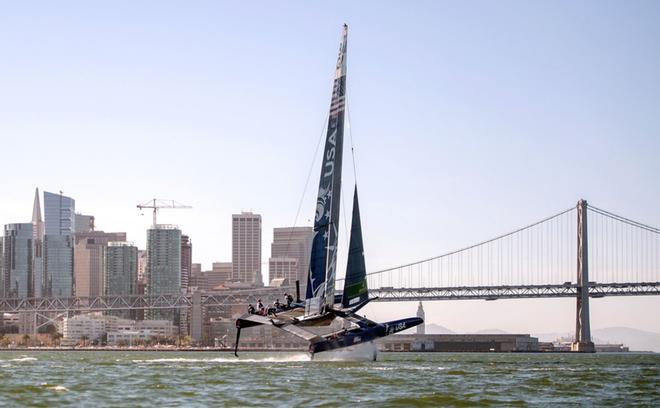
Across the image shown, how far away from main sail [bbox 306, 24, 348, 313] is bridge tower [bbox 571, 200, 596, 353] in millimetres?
72597

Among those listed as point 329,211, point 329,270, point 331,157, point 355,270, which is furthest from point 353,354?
point 331,157

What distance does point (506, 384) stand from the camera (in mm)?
42781

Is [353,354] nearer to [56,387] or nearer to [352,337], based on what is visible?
[352,337]

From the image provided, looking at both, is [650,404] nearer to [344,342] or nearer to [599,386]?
[599,386]

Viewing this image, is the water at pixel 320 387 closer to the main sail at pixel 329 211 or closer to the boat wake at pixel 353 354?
the main sail at pixel 329 211

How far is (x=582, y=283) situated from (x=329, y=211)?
73881 mm

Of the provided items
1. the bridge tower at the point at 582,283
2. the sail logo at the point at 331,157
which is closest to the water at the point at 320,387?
the sail logo at the point at 331,157

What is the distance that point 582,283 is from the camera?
13050 centimetres

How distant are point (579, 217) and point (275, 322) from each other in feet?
254

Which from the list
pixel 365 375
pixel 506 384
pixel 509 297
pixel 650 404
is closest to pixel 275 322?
pixel 365 375

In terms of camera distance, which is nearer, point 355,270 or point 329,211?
point 329,211

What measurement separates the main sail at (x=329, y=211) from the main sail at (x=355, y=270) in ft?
4.94

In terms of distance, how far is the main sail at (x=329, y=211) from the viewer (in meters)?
60.8

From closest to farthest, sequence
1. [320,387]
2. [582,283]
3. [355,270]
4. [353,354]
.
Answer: [320,387] → [353,354] → [355,270] → [582,283]
